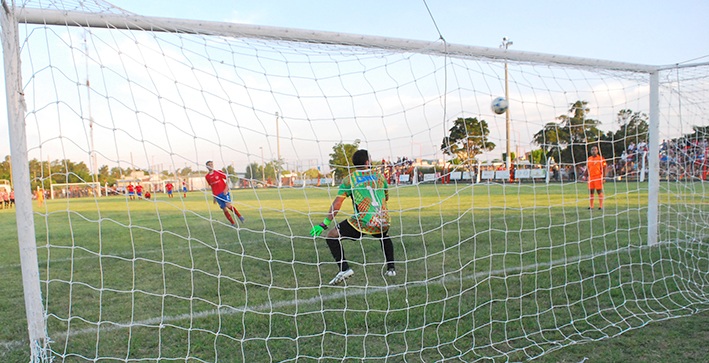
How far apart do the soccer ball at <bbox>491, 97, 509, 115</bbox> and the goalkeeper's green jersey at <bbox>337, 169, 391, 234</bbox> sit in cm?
184

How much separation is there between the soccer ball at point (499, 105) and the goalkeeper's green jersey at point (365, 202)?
1.84 m

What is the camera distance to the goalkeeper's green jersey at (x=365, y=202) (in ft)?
12.9

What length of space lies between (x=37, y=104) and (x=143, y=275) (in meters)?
2.49

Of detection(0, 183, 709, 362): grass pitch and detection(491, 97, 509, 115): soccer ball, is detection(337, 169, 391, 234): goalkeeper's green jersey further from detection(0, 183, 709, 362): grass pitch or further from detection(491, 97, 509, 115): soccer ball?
detection(491, 97, 509, 115): soccer ball

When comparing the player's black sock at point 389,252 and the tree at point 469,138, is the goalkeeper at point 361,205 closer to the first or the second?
the player's black sock at point 389,252

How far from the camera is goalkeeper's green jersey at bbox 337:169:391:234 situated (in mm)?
3936

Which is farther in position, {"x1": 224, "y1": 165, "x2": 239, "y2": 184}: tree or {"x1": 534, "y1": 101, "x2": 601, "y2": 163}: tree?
{"x1": 534, "y1": 101, "x2": 601, "y2": 163}: tree

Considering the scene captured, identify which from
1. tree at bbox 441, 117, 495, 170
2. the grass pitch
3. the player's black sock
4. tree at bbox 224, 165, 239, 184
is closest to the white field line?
the grass pitch

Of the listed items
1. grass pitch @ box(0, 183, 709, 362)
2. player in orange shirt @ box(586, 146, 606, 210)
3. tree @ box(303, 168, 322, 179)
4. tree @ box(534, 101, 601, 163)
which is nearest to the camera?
grass pitch @ box(0, 183, 709, 362)

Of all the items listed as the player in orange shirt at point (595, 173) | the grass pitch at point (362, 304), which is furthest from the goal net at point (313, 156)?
the player in orange shirt at point (595, 173)

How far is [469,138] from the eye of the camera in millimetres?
4441

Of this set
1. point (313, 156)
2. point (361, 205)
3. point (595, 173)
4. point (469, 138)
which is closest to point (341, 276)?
point (361, 205)

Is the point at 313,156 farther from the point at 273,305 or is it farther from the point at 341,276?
the point at 273,305

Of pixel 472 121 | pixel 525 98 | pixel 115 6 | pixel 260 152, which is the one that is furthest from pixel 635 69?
pixel 115 6
